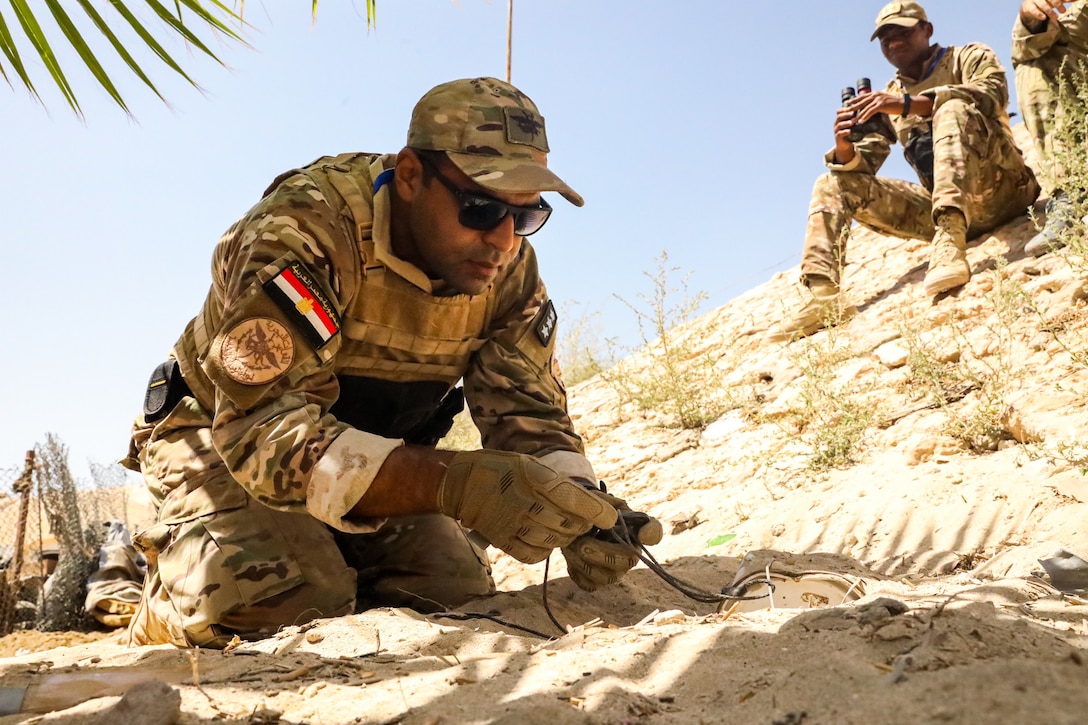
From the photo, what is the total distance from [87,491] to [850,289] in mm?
6591

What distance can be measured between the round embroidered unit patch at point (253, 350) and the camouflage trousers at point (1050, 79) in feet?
13.8

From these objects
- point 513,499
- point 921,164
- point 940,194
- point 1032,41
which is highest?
point 1032,41

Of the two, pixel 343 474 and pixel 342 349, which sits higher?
pixel 342 349

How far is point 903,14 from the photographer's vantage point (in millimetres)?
5383

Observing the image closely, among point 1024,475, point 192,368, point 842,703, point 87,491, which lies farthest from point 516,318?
point 87,491

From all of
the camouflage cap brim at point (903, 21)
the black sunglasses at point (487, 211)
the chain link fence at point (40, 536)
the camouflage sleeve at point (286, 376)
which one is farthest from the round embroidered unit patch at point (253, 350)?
the camouflage cap brim at point (903, 21)

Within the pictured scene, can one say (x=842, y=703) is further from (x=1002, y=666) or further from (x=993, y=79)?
(x=993, y=79)

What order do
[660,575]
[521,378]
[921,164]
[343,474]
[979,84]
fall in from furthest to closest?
[921,164] < [979,84] < [521,378] < [660,575] < [343,474]

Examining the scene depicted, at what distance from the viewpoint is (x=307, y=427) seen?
215cm

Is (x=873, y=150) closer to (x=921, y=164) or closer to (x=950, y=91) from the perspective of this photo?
(x=921, y=164)

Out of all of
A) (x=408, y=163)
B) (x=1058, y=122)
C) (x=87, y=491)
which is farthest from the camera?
(x=87, y=491)

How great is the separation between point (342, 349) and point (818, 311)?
128 inches

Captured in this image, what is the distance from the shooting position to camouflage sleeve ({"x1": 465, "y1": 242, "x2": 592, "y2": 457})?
2.84m

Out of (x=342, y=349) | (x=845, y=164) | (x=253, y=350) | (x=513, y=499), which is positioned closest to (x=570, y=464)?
(x=513, y=499)
